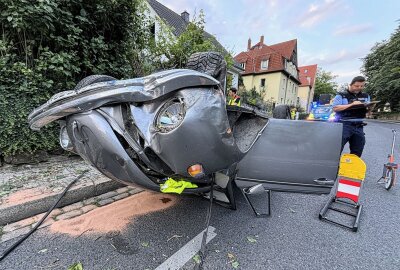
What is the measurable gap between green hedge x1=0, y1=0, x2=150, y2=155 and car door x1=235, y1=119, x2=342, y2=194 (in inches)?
124

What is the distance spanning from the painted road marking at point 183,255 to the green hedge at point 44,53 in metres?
2.76

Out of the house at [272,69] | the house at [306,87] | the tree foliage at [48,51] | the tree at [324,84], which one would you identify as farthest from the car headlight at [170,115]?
the tree at [324,84]

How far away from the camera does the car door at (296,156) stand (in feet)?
8.18

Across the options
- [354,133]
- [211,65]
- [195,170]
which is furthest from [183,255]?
[354,133]

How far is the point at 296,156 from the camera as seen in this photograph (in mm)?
2512

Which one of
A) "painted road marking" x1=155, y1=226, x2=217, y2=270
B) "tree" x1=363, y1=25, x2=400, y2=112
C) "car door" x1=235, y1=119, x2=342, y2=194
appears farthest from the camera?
"tree" x1=363, y1=25, x2=400, y2=112

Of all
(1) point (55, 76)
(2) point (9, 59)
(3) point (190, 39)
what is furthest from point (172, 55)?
(2) point (9, 59)

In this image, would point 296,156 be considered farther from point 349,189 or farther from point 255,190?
point 349,189

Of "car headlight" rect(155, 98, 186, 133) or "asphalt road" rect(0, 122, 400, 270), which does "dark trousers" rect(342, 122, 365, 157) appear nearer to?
"asphalt road" rect(0, 122, 400, 270)

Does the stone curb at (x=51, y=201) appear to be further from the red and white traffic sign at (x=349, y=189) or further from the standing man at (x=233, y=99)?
the red and white traffic sign at (x=349, y=189)

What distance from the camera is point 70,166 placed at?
3445 mm

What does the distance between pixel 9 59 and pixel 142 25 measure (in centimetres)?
294

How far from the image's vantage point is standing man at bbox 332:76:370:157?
11.2ft

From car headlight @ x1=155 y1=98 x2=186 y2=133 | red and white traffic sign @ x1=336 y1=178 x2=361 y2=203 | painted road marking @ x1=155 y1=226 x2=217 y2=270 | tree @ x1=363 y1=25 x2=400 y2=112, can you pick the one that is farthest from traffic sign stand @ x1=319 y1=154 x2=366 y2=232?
tree @ x1=363 y1=25 x2=400 y2=112
